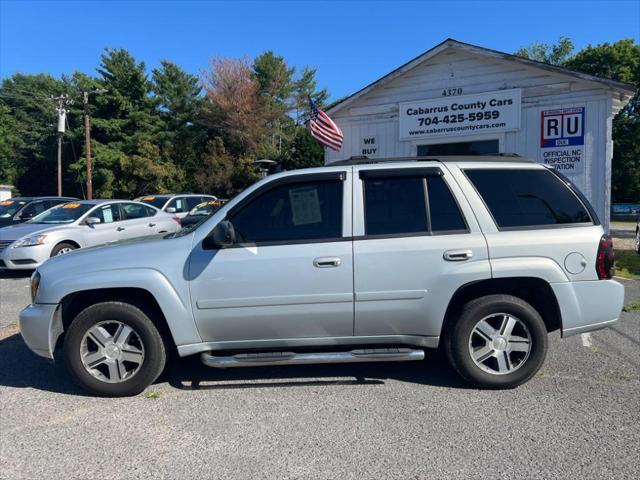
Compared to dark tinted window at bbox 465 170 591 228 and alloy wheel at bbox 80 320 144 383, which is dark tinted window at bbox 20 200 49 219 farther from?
dark tinted window at bbox 465 170 591 228

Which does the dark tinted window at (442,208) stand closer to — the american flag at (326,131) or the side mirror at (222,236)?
the side mirror at (222,236)

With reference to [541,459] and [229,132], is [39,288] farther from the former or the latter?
[229,132]

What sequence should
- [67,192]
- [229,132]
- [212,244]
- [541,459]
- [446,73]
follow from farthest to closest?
[67,192], [229,132], [446,73], [212,244], [541,459]

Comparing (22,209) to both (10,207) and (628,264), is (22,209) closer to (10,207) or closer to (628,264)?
(10,207)

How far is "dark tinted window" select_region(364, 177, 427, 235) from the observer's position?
13.3ft

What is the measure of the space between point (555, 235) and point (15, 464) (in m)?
4.19

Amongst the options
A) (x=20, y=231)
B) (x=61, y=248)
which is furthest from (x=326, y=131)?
(x=20, y=231)

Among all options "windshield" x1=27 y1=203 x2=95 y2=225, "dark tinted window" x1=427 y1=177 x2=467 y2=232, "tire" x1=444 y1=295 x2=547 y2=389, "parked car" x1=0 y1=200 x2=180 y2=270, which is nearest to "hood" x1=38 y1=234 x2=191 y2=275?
"dark tinted window" x1=427 y1=177 x2=467 y2=232

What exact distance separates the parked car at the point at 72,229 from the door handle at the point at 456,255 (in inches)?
278

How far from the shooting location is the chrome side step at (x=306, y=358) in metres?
3.95

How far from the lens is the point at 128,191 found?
146 feet

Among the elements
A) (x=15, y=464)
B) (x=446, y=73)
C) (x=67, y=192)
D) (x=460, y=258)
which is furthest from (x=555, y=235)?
(x=67, y=192)

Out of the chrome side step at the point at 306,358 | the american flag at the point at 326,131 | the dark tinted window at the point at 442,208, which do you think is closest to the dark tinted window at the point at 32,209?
the american flag at the point at 326,131

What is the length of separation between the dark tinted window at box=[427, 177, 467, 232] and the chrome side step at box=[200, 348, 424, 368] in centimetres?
105
